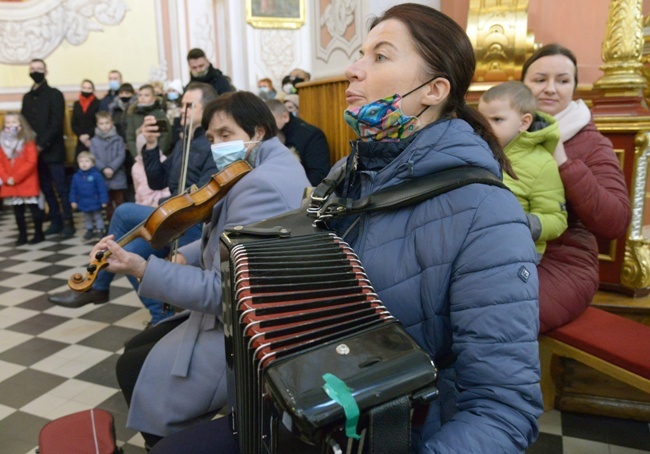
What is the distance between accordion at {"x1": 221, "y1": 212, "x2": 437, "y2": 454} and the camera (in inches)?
35.2

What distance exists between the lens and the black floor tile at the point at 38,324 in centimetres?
402

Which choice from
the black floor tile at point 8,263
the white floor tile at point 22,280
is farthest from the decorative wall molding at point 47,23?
the white floor tile at point 22,280

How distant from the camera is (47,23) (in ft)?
31.4

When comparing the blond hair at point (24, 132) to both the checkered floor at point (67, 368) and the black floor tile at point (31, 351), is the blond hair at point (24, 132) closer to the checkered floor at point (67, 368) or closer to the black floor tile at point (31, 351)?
the checkered floor at point (67, 368)

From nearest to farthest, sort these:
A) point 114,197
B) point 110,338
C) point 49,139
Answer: point 110,338 → point 49,139 → point 114,197

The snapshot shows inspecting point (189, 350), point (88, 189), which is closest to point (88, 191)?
point (88, 189)

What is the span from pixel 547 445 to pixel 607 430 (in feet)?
1.21

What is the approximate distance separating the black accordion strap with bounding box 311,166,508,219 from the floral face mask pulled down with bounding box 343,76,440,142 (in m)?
0.16

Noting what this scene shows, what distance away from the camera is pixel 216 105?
99.3 inches

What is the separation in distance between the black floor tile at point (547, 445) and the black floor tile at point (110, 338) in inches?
107

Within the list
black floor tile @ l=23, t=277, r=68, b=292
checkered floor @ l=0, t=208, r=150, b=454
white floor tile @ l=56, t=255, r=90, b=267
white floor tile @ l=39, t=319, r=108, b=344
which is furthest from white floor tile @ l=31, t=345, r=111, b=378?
white floor tile @ l=56, t=255, r=90, b=267

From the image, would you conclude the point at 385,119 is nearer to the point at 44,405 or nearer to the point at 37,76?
the point at 44,405

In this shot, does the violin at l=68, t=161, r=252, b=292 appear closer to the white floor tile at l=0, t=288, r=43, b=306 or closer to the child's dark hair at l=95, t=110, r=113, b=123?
the white floor tile at l=0, t=288, r=43, b=306

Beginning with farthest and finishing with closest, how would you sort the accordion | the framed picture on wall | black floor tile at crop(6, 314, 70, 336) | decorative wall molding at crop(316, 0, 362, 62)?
the framed picture on wall
black floor tile at crop(6, 314, 70, 336)
decorative wall molding at crop(316, 0, 362, 62)
the accordion
